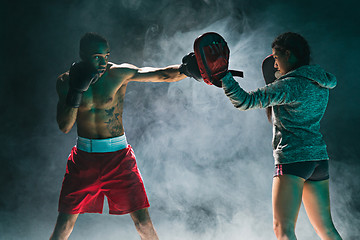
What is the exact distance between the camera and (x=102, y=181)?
91.8 inches

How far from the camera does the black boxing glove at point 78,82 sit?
2.13m

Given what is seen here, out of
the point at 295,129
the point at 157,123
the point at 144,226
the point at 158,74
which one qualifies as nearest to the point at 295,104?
the point at 295,129

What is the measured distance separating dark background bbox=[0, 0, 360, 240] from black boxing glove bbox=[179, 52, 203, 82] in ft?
5.07

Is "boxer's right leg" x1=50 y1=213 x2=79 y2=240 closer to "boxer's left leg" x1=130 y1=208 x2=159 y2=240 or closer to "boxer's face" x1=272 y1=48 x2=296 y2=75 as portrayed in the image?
"boxer's left leg" x1=130 y1=208 x2=159 y2=240

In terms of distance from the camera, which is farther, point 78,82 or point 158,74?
point 158,74

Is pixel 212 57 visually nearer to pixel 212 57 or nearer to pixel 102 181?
pixel 212 57

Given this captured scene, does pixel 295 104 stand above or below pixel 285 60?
below

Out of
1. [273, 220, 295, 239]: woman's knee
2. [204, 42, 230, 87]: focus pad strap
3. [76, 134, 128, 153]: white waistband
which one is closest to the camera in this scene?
[273, 220, 295, 239]: woman's knee

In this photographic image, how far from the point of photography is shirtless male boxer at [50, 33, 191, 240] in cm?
228

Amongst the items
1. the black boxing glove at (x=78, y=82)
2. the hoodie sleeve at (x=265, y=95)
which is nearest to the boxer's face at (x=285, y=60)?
the hoodie sleeve at (x=265, y=95)

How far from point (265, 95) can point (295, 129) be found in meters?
0.27

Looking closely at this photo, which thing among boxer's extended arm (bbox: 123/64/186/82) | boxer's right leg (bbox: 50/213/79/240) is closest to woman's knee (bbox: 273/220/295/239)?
boxer's extended arm (bbox: 123/64/186/82)

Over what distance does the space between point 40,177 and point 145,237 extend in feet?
7.05

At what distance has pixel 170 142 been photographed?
3.88 metres
